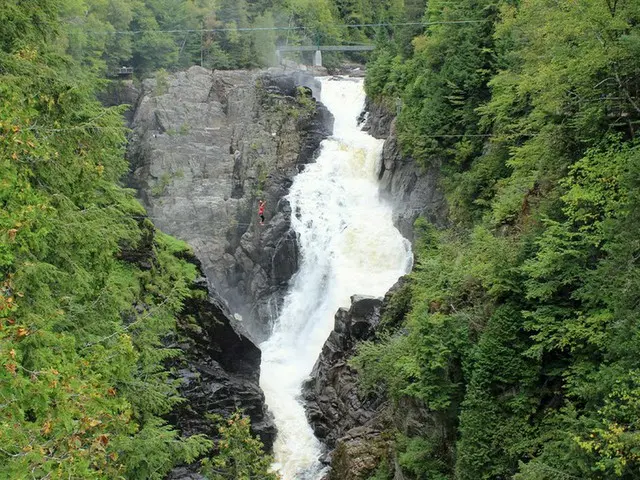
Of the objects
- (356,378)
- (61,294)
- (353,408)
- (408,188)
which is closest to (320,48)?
(408,188)

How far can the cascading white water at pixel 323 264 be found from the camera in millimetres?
23594

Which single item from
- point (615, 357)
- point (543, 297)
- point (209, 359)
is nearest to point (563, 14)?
point (543, 297)

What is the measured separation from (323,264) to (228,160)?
13.8m

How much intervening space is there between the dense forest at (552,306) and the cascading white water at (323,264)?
5.98 m

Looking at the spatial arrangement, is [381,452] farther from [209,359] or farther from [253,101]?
[253,101]

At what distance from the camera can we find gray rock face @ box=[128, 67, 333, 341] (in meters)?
35.0

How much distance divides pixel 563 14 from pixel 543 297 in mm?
7535

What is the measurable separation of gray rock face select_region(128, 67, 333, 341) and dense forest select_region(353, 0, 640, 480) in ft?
56.5

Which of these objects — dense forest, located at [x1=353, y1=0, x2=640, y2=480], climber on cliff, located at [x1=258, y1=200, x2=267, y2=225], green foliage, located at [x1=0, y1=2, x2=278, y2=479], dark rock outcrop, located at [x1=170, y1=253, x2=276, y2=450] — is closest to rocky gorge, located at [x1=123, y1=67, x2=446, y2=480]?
dark rock outcrop, located at [x1=170, y1=253, x2=276, y2=450]

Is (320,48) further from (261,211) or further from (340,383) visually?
(340,383)

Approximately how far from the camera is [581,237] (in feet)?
39.1

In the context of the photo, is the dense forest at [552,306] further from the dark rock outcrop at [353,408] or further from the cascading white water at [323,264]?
the cascading white water at [323,264]

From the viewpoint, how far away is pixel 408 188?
98.3 ft

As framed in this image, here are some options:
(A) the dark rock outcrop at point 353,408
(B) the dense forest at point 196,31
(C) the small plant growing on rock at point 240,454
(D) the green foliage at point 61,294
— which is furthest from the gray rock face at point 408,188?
(D) the green foliage at point 61,294
